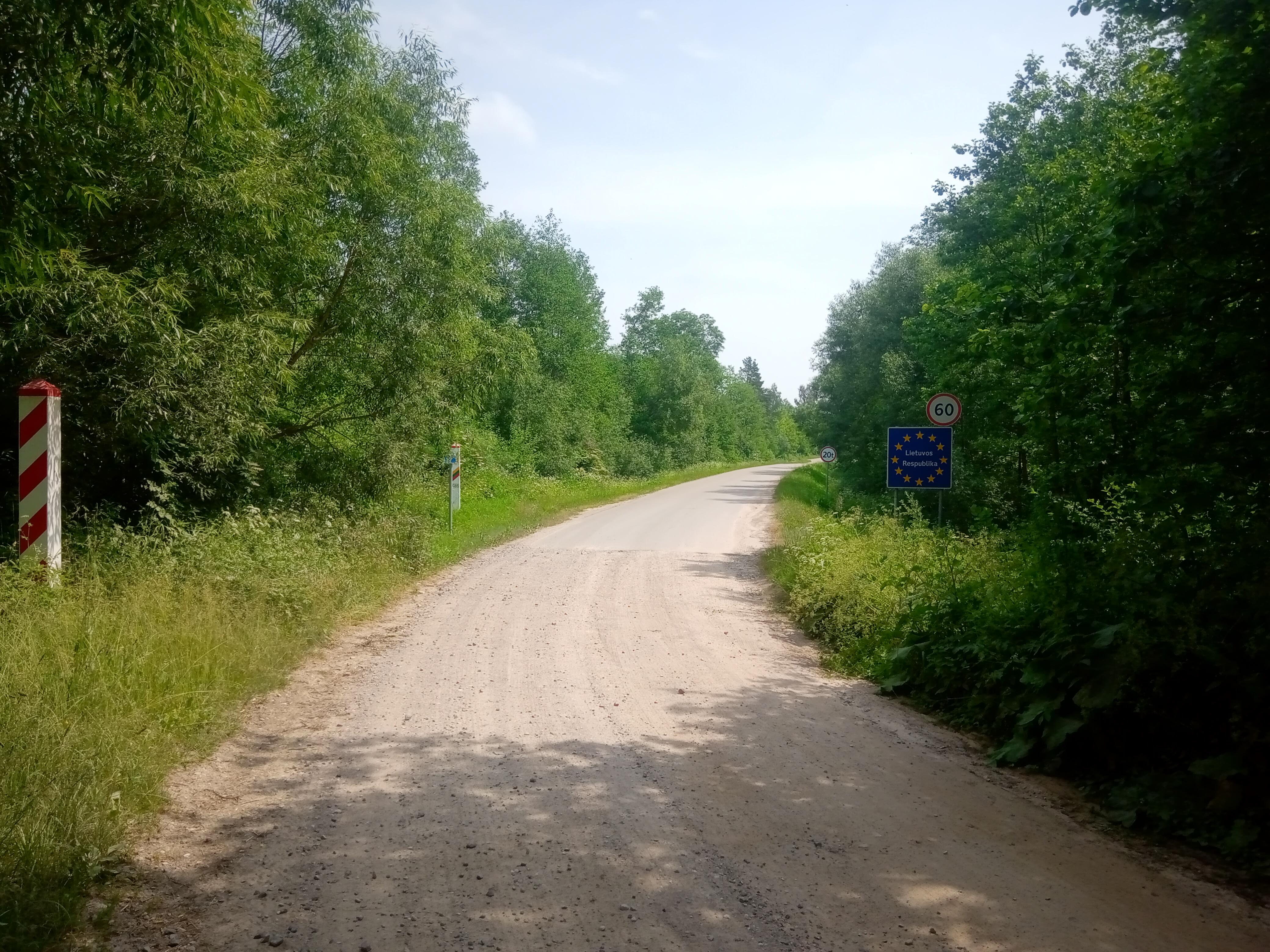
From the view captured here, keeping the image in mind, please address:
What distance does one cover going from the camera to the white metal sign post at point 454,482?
18.9m

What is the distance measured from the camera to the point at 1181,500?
5594mm

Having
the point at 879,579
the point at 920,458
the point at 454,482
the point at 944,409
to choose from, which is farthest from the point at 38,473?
the point at 454,482

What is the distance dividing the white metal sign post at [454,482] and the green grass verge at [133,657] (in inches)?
198

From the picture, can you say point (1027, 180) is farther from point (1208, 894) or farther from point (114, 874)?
point (114, 874)

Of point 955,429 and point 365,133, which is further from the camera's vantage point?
point 955,429

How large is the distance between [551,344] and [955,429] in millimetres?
27732

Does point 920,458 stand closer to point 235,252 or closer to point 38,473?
point 235,252

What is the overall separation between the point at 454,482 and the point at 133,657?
13.0 meters

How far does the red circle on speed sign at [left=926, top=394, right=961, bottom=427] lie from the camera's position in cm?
1227

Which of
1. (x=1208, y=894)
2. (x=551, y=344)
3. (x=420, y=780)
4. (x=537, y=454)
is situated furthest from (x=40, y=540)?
(x=551, y=344)

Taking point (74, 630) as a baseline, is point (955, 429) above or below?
above

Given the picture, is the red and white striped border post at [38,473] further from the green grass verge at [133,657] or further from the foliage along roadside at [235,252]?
the foliage along roadside at [235,252]

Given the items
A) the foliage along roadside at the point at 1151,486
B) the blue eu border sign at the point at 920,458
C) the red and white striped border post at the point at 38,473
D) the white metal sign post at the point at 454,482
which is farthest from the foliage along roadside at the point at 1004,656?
the white metal sign post at the point at 454,482

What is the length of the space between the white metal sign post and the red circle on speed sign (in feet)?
33.7
